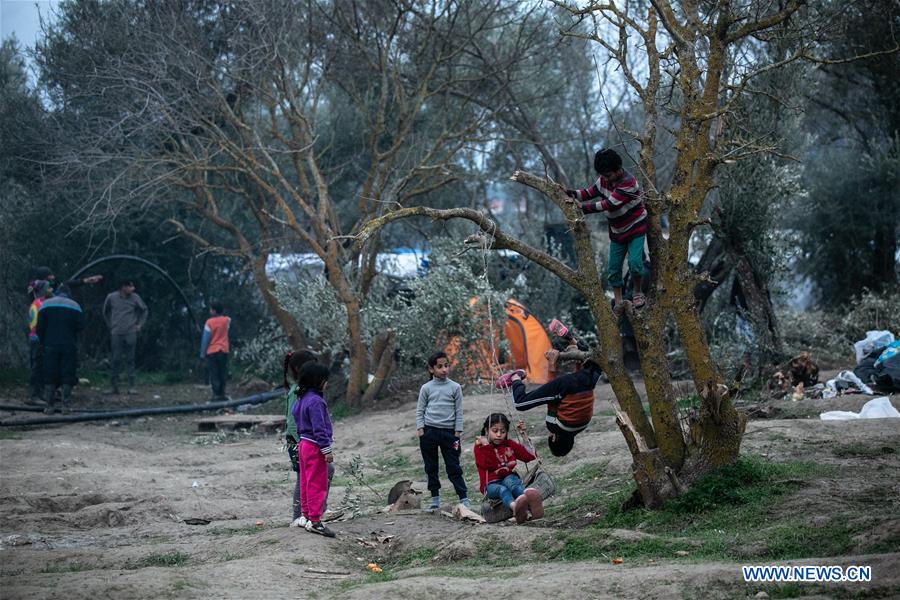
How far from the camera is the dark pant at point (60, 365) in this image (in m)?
16.7

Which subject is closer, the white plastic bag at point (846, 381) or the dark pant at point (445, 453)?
the dark pant at point (445, 453)

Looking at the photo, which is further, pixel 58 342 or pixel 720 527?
pixel 58 342

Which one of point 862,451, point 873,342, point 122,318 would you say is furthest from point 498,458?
point 122,318

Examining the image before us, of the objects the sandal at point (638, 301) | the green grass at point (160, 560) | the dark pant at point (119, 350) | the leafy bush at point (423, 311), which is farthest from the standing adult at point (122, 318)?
the sandal at point (638, 301)

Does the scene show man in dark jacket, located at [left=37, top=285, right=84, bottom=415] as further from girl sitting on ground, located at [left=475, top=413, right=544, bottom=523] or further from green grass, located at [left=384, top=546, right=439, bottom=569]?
green grass, located at [left=384, top=546, right=439, bottom=569]

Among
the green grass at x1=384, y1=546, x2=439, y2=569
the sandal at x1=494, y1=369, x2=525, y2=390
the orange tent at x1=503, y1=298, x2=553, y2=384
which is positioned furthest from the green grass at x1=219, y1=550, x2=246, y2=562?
the orange tent at x1=503, y1=298, x2=553, y2=384

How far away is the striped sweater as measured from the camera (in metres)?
8.08

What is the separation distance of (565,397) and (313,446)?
2104mm

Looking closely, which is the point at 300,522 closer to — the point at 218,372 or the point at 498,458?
the point at 498,458

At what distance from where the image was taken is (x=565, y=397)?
8.51m

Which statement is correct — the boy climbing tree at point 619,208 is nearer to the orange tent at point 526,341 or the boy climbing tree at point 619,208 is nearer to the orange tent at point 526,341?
the orange tent at point 526,341

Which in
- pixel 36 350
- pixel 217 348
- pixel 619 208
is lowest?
pixel 217 348

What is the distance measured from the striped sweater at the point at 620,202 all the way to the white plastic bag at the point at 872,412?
364cm

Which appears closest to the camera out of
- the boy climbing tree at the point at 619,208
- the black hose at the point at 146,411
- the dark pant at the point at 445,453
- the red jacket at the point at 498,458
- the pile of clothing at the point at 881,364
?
the boy climbing tree at the point at 619,208
